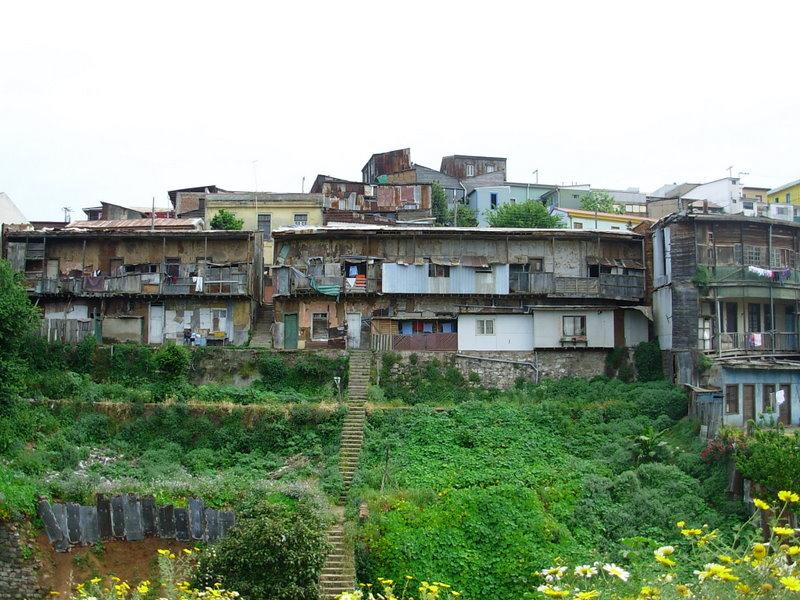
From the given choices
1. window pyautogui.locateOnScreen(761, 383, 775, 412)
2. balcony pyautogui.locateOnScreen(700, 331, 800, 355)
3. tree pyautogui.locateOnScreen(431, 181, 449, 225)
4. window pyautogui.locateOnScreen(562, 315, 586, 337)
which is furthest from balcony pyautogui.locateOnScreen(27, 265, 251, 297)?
window pyautogui.locateOnScreen(761, 383, 775, 412)

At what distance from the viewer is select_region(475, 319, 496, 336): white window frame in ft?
126

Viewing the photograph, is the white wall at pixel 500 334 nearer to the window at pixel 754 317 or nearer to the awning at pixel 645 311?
the awning at pixel 645 311

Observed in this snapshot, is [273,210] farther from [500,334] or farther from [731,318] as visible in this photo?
[731,318]

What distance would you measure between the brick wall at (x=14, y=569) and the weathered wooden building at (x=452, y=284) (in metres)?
17.4

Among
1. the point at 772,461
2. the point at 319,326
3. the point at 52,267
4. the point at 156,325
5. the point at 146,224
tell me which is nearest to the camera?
the point at 772,461

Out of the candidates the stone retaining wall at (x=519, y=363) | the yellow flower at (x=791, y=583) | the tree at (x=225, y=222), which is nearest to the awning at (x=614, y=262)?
the stone retaining wall at (x=519, y=363)

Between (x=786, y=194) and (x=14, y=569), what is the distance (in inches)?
2272

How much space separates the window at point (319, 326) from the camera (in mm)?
40062

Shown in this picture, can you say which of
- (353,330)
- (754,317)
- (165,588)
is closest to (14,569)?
(165,588)

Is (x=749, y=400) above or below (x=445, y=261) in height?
below

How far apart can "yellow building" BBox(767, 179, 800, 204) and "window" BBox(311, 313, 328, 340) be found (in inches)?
1528

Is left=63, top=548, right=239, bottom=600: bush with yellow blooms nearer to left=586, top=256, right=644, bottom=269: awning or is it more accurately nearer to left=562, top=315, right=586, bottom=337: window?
left=562, top=315, right=586, bottom=337: window

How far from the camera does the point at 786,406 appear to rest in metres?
32.1

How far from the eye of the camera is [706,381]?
32656mm
